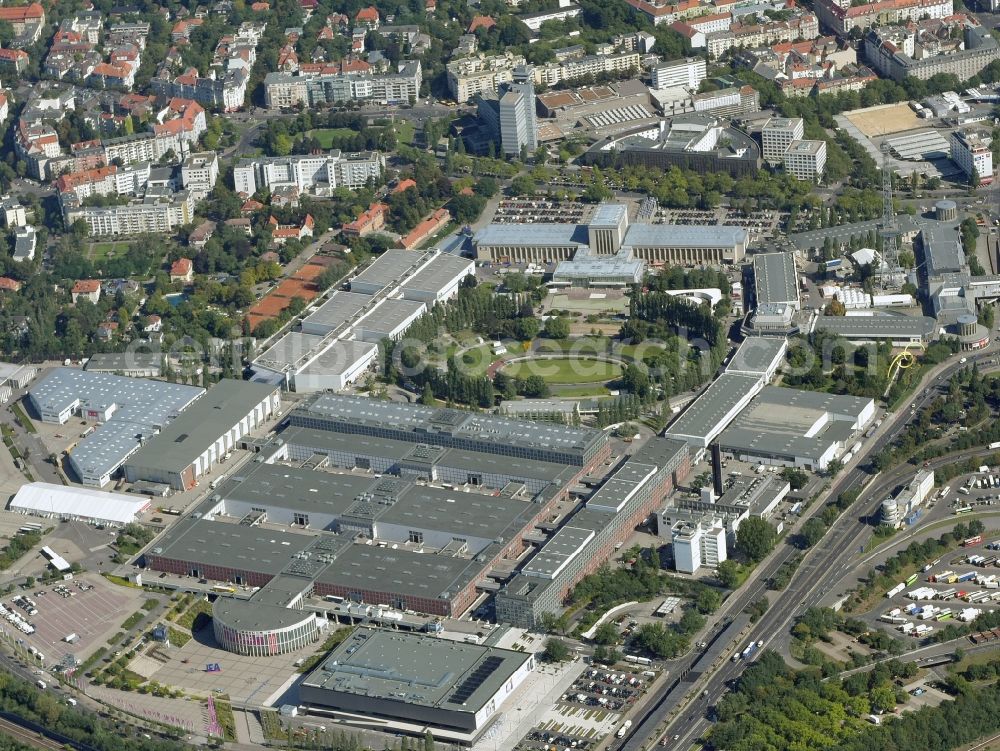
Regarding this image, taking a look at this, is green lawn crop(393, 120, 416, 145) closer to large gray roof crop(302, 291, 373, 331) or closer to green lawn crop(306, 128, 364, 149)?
green lawn crop(306, 128, 364, 149)

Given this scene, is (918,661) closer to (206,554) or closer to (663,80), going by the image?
(206,554)

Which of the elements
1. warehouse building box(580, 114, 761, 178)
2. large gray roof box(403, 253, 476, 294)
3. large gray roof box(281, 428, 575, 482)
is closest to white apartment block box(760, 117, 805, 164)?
warehouse building box(580, 114, 761, 178)

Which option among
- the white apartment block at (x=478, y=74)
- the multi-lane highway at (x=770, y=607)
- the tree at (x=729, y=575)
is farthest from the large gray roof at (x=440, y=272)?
the tree at (x=729, y=575)

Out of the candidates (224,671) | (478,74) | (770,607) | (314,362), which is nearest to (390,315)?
(314,362)

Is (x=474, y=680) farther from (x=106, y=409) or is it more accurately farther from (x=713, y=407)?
(x=106, y=409)

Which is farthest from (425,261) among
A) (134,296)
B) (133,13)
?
(133,13)
